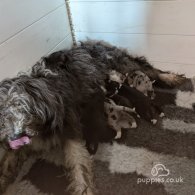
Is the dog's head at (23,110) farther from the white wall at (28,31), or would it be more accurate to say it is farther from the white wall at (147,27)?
the white wall at (147,27)

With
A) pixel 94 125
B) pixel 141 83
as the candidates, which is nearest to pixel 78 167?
pixel 94 125

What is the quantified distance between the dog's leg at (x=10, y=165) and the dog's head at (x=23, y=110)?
0.66 feet

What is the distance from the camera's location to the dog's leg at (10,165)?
1.64 meters

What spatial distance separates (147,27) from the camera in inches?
82.9

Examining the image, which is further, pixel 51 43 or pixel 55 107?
pixel 51 43

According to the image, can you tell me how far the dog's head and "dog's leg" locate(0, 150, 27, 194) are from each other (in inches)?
8.0

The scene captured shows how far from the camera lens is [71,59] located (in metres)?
2.00

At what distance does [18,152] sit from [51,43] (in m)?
0.85

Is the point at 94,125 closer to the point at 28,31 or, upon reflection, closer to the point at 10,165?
the point at 10,165

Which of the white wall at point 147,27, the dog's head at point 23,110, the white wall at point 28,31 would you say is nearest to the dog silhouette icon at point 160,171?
the dog's head at point 23,110

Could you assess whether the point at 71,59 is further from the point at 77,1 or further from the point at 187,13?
the point at 187,13

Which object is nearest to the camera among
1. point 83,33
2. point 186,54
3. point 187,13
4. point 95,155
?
point 95,155

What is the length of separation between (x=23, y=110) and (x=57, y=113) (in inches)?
7.4

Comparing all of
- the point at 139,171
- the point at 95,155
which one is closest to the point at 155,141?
the point at 139,171
